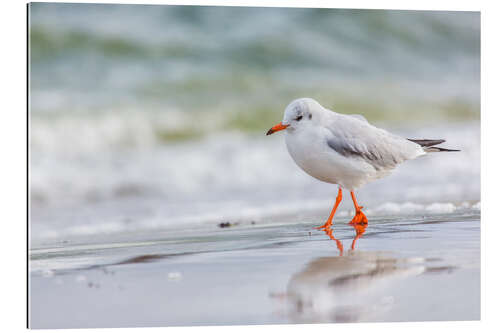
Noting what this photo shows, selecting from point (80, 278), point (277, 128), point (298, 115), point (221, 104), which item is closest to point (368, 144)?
point (298, 115)

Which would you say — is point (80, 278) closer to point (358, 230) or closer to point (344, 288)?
point (344, 288)

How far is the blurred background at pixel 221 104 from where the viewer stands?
5.08 meters

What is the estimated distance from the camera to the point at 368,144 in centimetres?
436

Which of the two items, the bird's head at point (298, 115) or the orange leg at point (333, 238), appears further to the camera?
the bird's head at point (298, 115)

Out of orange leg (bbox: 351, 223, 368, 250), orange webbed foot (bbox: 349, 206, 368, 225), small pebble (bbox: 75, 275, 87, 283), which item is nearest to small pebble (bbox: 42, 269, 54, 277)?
small pebble (bbox: 75, 275, 87, 283)

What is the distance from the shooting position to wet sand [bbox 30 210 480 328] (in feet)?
10.9

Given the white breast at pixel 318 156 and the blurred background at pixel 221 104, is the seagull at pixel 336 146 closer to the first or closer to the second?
the white breast at pixel 318 156

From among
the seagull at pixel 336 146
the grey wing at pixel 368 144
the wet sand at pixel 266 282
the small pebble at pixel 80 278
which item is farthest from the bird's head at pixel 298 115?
the small pebble at pixel 80 278

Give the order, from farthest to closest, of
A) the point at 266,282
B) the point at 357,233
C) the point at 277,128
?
the point at 357,233
the point at 277,128
the point at 266,282

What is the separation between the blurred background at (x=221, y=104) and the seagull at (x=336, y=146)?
81 cm

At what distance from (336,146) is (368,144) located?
251 millimetres

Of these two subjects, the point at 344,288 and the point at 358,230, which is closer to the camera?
the point at 344,288

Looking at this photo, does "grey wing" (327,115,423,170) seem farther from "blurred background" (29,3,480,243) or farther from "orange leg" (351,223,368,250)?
"blurred background" (29,3,480,243)
